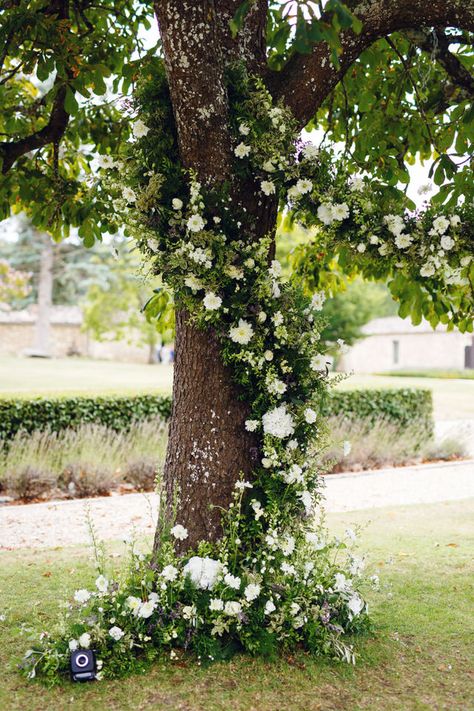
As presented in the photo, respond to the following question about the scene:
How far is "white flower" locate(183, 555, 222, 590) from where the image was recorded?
3662 mm

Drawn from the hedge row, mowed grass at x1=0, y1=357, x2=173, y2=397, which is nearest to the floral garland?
the hedge row

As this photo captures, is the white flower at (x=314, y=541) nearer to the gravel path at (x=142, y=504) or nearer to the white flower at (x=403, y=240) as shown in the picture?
the gravel path at (x=142, y=504)

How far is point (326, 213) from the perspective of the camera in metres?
4.00

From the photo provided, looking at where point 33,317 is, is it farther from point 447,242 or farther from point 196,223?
point 447,242

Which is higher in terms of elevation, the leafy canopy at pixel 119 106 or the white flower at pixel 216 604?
the leafy canopy at pixel 119 106

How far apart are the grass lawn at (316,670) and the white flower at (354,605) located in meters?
0.16

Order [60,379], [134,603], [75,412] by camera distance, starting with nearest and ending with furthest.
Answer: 1. [134,603]
2. [75,412]
3. [60,379]

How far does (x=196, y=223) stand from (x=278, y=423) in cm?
119

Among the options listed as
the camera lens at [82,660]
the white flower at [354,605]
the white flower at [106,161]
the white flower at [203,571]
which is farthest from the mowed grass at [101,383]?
the camera lens at [82,660]

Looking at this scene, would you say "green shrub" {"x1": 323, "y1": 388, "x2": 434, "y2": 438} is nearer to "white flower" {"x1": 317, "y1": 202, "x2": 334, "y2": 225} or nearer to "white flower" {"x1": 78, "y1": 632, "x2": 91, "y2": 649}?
"white flower" {"x1": 317, "y1": 202, "x2": 334, "y2": 225}

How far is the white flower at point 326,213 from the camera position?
13.1 feet

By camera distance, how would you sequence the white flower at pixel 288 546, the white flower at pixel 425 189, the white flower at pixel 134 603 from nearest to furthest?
the white flower at pixel 134 603, the white flower at pixel 288 546, the white flower at pixel 425 189

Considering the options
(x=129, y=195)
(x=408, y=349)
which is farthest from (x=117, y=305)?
(x=129, y=195)

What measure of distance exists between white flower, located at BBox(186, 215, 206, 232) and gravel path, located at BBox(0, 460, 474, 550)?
234cm
